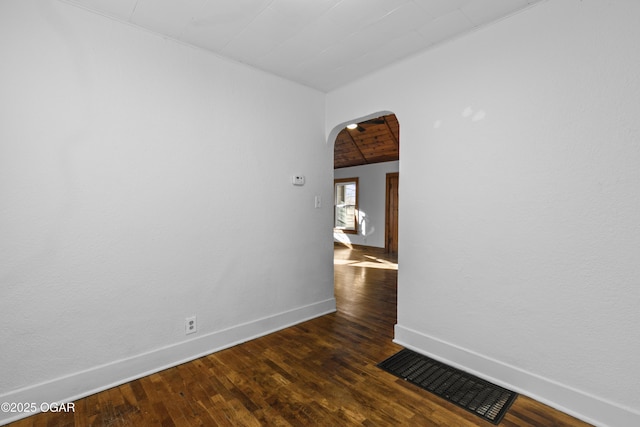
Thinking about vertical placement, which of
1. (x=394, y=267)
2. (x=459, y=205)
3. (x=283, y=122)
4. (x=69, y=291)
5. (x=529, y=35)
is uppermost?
(x=529, y=35)

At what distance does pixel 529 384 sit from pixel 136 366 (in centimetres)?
267

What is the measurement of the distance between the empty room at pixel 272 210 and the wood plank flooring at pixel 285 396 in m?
0.02

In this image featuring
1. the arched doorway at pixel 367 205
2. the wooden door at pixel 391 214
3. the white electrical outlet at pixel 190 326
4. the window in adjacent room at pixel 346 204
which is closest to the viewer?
the white electrical outlet at pixel 190 326

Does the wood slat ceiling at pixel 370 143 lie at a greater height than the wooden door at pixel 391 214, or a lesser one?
greater

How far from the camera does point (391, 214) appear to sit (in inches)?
303

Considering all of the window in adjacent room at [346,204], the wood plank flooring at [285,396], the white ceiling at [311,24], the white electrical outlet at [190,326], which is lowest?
the wood plank flooring at [285,396]

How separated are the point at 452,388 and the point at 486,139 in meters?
1.74

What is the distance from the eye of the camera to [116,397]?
73.7 inches

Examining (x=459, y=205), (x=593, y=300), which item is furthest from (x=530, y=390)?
(x=459, y=205)

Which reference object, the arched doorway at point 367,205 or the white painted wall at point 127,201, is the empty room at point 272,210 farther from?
the arched doorway at point 367,205

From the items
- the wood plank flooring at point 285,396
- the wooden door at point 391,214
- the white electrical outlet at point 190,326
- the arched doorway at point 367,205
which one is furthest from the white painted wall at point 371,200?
the white electrical outlet at point 190,326

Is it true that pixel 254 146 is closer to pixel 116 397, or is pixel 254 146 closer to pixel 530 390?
pixel 116 397

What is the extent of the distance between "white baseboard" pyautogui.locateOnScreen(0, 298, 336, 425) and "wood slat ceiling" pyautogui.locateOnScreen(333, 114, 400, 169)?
422 cm

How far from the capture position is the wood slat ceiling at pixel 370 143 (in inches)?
231
